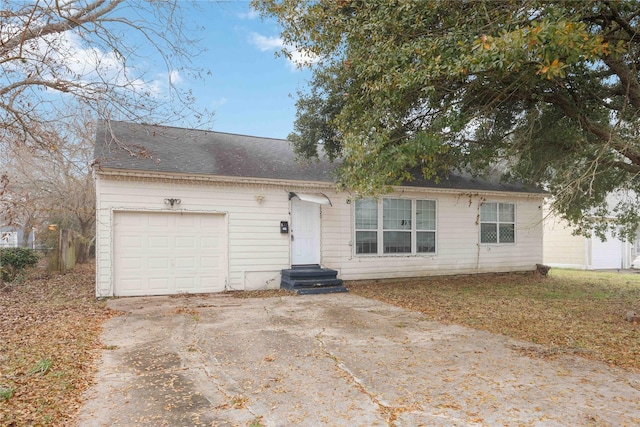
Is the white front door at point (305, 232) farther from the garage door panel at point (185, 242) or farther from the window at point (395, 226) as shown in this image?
the garage door panel at point (185, 242)

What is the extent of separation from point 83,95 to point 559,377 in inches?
261

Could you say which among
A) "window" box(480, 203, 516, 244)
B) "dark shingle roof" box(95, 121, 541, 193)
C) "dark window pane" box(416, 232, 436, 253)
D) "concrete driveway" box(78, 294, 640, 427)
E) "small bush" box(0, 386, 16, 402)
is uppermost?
"dark shingle roof" box(95, 121, 541, 193)

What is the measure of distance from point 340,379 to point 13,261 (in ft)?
35.3

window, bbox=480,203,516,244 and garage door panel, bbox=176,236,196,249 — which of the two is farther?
window, bbox=480,203,516,244

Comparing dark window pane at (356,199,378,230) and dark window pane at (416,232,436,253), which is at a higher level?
dark window pane at (356,199,378,230)

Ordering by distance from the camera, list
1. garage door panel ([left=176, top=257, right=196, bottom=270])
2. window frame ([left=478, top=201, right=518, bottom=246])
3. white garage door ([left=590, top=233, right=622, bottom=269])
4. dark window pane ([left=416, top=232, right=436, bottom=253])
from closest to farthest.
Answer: garage door panel ([left=176, top=257, right=196, bottom=270]), dark window pane ([left=416, top=232, right=436, bottom=253]), window frame ([left=478, top=201, right=518, bottom=246]), white garage door ([left=590, top=233, right=622, bottom=269])

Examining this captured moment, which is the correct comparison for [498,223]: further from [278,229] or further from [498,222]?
[278,229]

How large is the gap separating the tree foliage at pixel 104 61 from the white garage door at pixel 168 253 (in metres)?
3.49


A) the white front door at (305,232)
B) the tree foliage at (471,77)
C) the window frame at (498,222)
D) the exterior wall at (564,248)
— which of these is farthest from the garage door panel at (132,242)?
the exterior wall at (564,248)

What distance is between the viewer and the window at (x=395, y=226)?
11508mm

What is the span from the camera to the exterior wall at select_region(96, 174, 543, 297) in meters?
9.02

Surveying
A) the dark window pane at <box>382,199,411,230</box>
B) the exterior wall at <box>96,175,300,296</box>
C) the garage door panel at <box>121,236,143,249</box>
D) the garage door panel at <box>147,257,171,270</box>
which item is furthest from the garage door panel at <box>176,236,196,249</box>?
the dark window pane at <box>382,199,411,230</box>

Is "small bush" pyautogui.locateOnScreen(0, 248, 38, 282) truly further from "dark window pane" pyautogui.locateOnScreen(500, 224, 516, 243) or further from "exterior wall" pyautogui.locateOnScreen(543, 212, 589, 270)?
"exterior wall" pyautogui.locateOnScreen(543, 212, 589, 270)

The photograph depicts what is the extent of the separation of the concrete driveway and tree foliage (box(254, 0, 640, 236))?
2454 millimetres
